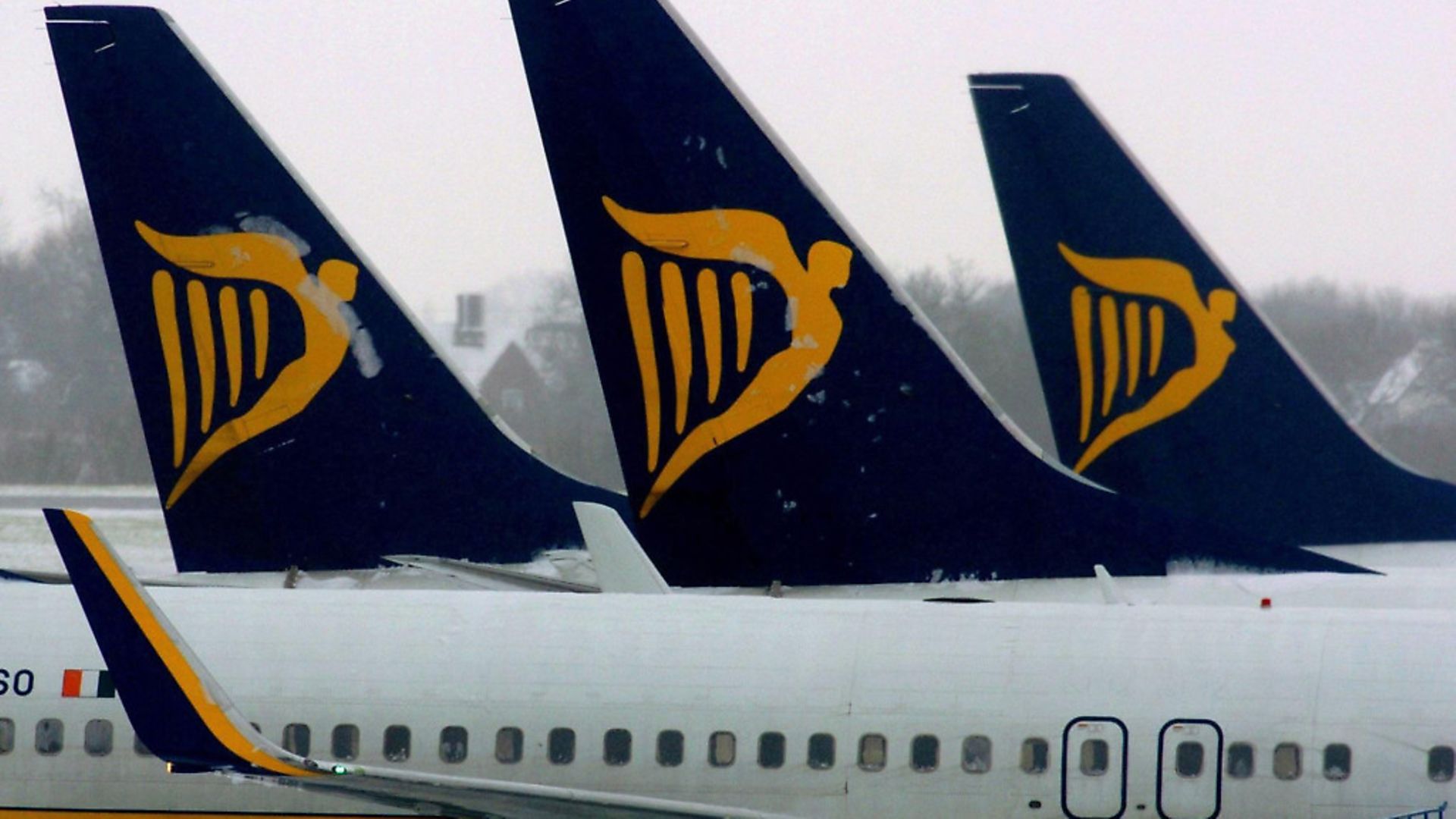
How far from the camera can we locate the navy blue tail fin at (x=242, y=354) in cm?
1482

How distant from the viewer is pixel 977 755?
10.3m

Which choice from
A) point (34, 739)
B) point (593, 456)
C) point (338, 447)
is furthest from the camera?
point (593, 456)

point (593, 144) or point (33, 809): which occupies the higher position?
point (593, 144)

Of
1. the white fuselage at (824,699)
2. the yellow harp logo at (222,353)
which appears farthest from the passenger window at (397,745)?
the yellow harp logo at (222,353)

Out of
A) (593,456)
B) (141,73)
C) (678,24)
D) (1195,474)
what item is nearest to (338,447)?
(141,73)

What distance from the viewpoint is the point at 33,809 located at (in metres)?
10.9

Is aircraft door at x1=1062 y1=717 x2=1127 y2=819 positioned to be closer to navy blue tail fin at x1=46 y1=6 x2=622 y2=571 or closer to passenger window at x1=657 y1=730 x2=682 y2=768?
passenger window at x1=657 y1=730 x2=682 y2=768

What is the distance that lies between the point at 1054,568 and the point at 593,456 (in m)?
18.8

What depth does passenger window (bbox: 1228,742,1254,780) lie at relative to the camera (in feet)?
33.3

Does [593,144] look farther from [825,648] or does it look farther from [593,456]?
[593,456]

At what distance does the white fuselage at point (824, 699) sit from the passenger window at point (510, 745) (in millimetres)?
15

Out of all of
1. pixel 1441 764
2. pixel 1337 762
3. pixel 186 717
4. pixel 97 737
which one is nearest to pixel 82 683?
A: pixel 97 737

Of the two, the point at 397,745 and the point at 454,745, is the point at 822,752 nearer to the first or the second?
the point at 454,745

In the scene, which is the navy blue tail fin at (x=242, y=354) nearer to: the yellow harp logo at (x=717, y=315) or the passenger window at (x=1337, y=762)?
the yellow harp logo at (x=717, y=315)
